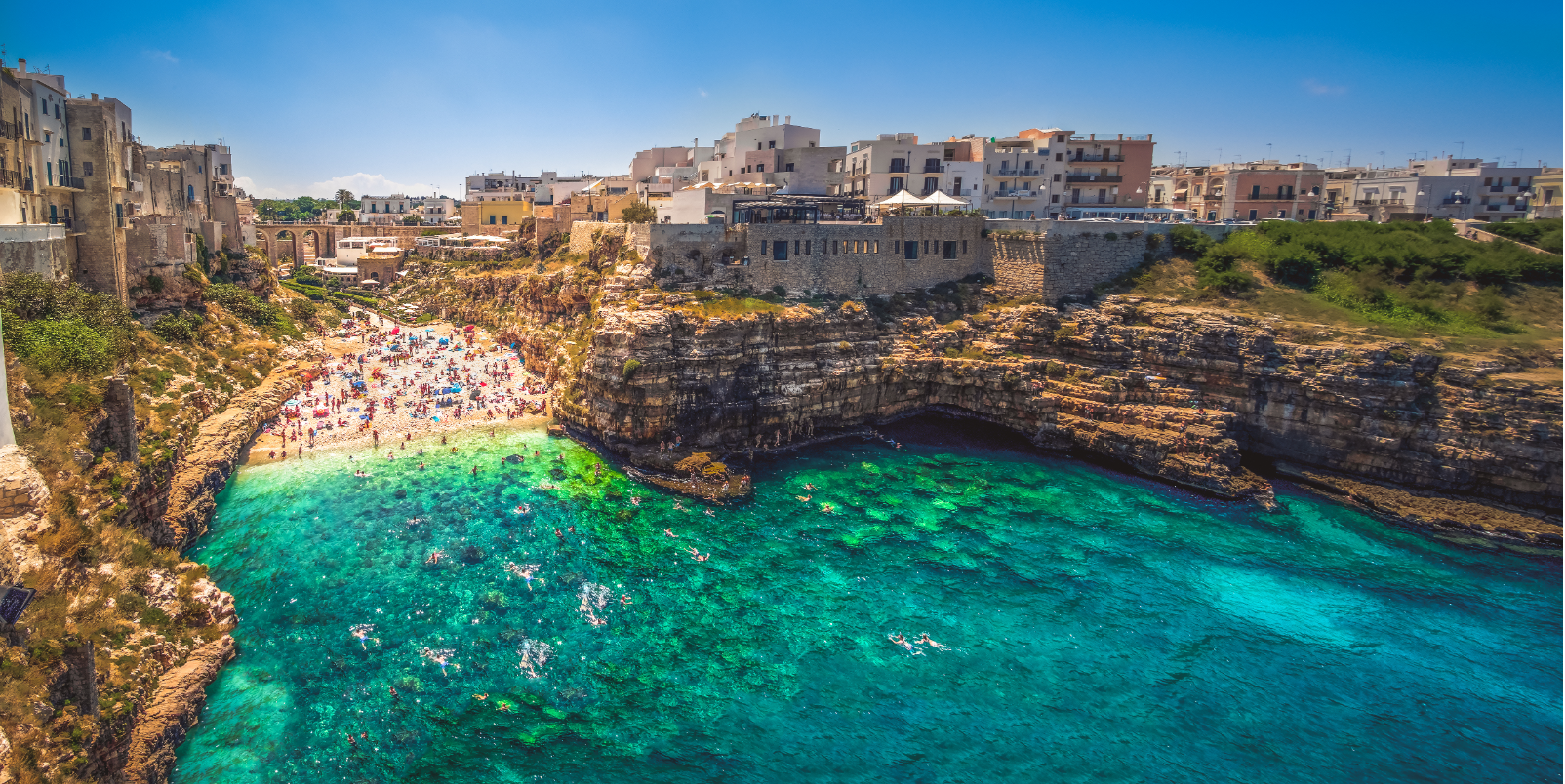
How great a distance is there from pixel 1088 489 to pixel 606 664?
23.1 m

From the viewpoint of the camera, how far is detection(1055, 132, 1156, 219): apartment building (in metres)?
52.0

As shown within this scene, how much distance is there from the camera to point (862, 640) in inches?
872

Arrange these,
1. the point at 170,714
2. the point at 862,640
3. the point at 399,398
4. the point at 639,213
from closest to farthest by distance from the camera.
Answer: the point at 170,714 < the point at 862,640 < the point at 399,398 < the point at 639,213

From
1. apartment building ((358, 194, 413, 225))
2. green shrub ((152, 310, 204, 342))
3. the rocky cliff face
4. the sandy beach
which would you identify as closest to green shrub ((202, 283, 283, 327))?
the sandy beach

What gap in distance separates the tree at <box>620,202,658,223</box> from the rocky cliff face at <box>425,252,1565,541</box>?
8704 mm

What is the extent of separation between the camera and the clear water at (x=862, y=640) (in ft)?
57.9

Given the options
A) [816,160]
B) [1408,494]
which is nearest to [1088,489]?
[1408,494]

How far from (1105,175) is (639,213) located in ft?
111

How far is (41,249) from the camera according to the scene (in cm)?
2917

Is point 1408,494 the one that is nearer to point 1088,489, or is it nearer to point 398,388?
A: point 1088,489

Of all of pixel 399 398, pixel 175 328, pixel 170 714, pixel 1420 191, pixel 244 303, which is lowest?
pixel 170 714

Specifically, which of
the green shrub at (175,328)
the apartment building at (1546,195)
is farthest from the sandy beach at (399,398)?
the apartment building at (1546,195)

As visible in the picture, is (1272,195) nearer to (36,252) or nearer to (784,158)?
(784,158)

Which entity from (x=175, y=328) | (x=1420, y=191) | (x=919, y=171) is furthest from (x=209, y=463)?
(x=1420, y=191)
